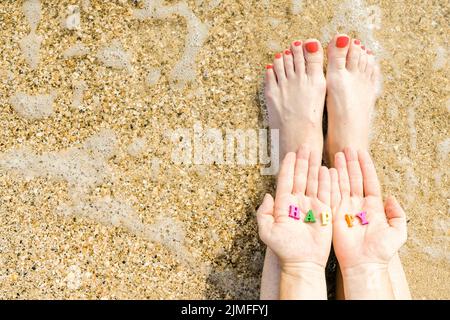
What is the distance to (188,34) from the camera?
6.82 feet

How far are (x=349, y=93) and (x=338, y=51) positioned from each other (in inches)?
6.9

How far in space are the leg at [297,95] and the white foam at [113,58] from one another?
573 millimetres

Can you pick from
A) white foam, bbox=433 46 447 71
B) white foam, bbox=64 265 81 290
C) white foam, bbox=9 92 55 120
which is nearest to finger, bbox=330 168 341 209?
white foam, bbox=433 46 447 71

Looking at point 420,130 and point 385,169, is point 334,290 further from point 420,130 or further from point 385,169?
point 420,130

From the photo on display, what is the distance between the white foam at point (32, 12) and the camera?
2.05 m

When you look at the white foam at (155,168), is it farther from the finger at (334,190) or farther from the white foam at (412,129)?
the white foam at (412,129)

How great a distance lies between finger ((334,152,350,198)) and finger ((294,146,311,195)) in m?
0.12

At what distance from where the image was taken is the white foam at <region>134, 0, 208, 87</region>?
206 cm

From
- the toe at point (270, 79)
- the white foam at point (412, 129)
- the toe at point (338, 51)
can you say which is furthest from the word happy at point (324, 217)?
the toe at point (338, 51)

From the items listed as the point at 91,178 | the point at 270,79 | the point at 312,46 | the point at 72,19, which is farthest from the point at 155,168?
the point at 312,46

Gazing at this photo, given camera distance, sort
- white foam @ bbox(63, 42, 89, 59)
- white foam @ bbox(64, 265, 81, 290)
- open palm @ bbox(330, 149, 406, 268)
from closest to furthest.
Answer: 1. open palm @ bbox(330, 149, 406, 268)
2. white foam @ bbox(64, 265, 81, 290)
3. white foam @ bbox(63, 42, 89, 59)

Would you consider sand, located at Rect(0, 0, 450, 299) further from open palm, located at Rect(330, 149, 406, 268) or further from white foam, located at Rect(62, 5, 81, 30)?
open palm, located at Rect(330, 149, 406, 268)

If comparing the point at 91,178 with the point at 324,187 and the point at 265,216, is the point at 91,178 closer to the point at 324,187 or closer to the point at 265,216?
the point at 265,216

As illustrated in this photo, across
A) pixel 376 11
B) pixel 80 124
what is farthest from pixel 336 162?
pixel 80 124
